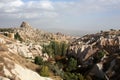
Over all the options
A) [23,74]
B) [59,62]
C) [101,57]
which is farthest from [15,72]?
[59,62]

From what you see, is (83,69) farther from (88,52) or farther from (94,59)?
(88,52)

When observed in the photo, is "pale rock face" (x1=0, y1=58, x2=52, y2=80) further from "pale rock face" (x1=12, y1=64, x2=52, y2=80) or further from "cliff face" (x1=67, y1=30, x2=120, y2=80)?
"cliff face" (x1=67, y1=30, x2=120, y2=80)

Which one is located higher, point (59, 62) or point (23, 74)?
point (23, 74)

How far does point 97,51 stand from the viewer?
5226 inches

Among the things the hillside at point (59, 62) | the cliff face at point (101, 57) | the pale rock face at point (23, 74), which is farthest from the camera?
the cliff face at point (101, 57)

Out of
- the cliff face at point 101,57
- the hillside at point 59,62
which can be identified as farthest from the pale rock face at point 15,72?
the cliff face at point 101,57

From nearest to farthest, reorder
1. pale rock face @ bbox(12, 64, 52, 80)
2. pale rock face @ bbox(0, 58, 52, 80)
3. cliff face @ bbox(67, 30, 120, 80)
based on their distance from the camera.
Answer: pale rock face @ bbox(0, 58, 52, 80)
pale rock face @ bbox(12, 64, 52, 80)
cliff face @ bbox(67, 30, 120, 80)

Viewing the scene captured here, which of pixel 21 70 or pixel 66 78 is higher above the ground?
pixel 21 70

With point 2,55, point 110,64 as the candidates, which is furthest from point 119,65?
point 2,55

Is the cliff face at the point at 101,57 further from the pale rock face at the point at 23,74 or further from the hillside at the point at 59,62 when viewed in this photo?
the pale rock face at the point at 23,74

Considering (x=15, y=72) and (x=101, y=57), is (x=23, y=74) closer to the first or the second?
(x=15, y=72)

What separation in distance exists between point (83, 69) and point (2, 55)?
179 ft

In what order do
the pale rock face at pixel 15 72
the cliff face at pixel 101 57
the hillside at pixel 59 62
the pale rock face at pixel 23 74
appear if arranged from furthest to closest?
the cliff face at pixel 101 57 → the hillside at pixel 59 62 → the pale rock face at pixel 23 74 → the pale rock face at pixel 15 72

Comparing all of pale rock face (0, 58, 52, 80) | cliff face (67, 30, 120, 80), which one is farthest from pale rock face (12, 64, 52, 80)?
cliff face (67, 30, 120, 80)
